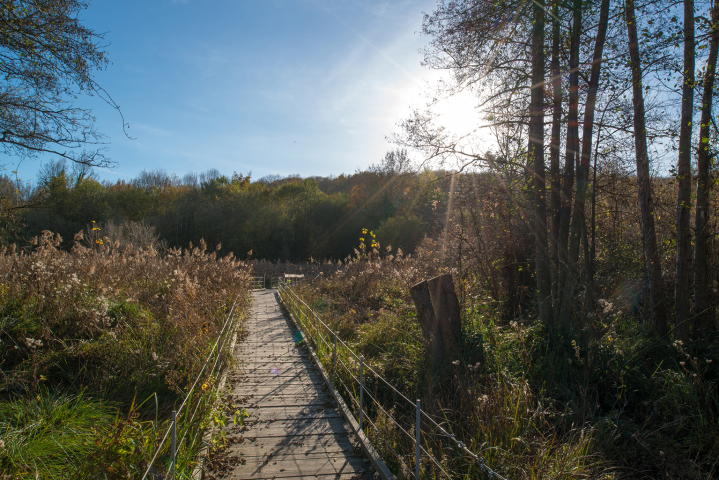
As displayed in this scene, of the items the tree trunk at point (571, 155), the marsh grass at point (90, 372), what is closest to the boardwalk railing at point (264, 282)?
the marsh grass at point (90, 372)

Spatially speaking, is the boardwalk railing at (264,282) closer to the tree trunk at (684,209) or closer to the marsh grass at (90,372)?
the marsh grass at (90,372)

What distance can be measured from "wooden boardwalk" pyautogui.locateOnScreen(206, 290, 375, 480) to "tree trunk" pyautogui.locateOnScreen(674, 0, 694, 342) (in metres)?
4.98

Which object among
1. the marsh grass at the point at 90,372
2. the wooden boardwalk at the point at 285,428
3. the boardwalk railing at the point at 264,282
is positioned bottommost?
the boardwalk railing at the point at 264,282

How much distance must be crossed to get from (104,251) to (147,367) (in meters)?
5.33

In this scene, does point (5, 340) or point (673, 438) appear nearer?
point (673, 438)

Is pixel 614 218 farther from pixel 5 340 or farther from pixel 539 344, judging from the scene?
pixel 5 340

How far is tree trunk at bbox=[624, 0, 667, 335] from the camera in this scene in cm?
621

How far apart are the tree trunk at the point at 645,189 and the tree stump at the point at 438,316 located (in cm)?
321

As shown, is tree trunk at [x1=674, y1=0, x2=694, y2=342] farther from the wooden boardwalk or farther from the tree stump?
the wooden boardwalk

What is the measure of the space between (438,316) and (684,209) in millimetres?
3948

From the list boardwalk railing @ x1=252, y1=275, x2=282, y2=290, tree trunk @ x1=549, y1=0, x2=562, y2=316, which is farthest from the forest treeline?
tree trunk @ x1=549, y1=0, x2=562, y2=316

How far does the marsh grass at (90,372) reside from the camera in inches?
123

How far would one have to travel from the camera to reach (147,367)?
515 centimetres

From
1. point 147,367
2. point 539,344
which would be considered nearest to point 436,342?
point 539,344
